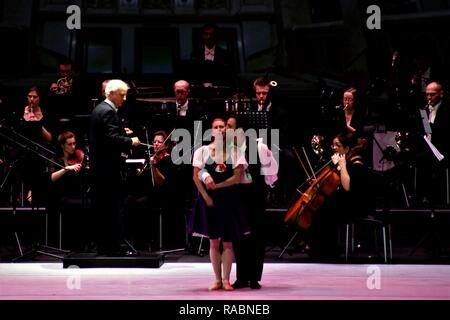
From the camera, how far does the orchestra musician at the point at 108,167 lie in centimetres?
809

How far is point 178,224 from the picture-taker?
9.82 m

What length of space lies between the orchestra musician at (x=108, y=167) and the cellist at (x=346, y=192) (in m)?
2.09

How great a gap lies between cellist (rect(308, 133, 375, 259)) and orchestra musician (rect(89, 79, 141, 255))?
6.85 ft

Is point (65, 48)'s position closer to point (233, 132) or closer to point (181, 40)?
point (181, 40)

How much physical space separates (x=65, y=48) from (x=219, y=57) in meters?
4.63

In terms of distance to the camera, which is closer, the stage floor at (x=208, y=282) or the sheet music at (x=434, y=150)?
the stage floor at (x=208, y=282)

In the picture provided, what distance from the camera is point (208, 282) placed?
7109 millimetres

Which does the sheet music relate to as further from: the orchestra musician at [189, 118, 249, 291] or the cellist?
the orchestra musician at [189, 118, 249, 291]

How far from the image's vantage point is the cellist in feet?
28.2

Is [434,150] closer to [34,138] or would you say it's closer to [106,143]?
[106,143]

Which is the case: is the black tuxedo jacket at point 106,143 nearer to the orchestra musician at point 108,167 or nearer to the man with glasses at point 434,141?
the orchestra musician at point 108,167

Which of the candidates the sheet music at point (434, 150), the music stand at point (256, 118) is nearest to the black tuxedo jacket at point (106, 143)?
the music stand at point (256, 118)

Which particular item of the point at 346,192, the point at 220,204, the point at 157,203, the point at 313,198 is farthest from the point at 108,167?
the point at 346,192
